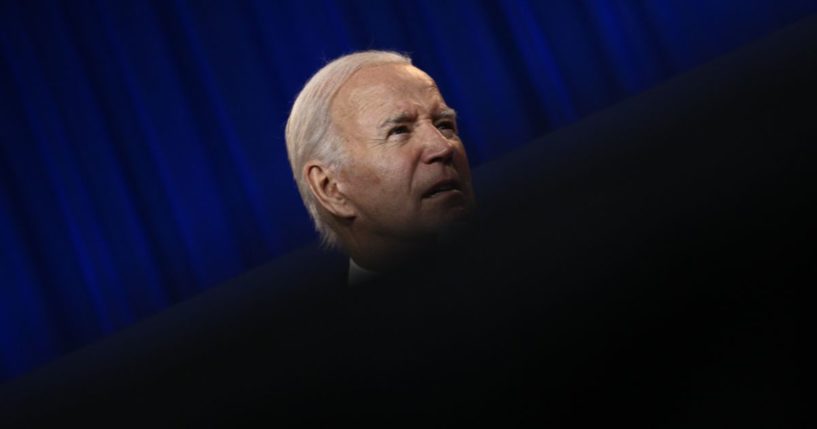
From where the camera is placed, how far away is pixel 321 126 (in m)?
1.30

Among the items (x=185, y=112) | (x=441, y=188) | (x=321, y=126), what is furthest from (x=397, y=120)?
(x=185, y=112)

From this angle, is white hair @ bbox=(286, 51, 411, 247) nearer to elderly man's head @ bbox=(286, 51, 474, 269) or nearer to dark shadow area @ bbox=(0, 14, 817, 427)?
elderly man's head @ bbox=(286, 51, 474, 269)

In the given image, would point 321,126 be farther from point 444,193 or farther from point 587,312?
point 587,312

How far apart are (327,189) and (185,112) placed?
315 centimetres

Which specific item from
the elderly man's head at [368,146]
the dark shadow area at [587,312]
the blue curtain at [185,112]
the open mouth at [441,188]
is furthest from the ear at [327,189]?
the blue curtain at [185,112]

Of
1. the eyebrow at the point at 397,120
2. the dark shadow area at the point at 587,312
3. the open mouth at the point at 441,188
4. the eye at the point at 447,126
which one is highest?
the eyebrow at the point at 397,120

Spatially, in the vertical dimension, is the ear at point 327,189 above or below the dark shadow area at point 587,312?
above

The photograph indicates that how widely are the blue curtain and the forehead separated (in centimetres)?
266

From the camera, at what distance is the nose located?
1086 millimetres

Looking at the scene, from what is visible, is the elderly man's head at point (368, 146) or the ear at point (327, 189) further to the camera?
the ear at point (327, 189)

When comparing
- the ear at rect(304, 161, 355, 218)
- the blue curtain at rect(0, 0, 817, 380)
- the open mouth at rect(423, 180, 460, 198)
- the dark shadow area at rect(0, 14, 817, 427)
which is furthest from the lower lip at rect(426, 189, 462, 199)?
the blue curtain at rect(0, 0, 817, 380)

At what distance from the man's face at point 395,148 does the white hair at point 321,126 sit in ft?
0.05

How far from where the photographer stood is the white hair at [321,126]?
1.28 m

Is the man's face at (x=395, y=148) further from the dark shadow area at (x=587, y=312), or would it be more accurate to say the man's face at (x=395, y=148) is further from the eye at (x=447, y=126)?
the dark shadow area at (x=587, y=312)
